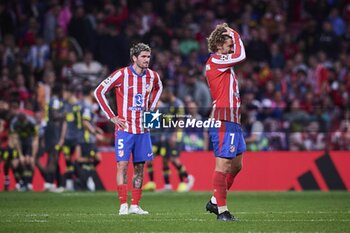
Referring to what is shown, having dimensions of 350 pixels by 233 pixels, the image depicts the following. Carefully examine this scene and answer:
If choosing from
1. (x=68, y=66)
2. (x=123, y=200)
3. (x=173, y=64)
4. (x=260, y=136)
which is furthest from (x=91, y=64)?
(x=123, y=200)

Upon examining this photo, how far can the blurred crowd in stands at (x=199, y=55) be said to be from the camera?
23469 millimetres

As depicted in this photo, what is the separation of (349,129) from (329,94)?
2.61 m

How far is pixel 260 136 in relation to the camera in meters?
23.0

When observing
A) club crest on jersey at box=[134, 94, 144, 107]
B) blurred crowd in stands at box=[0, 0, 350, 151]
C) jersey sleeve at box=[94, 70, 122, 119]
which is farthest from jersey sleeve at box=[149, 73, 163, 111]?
blurred crowd in stands at box=[0, 0, 350, 151]

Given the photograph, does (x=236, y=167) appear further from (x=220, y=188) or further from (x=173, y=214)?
(x=173, y=214)

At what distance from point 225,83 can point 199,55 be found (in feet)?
48.3

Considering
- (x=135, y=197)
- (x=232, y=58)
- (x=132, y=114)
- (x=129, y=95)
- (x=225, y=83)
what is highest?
(x=232, y=58)

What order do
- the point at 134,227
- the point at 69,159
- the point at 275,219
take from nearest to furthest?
the point at 134,227 < the point at 275,219 < the point at 69,159

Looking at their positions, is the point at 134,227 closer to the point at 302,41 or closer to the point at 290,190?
the point at 290,190

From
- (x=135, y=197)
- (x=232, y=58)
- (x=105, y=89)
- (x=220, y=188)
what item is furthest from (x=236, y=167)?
(x=105, y=89)

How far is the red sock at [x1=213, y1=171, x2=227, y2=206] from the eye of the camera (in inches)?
486

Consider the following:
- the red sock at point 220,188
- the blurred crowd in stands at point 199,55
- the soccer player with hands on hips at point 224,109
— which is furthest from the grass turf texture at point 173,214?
the blurred crowd in stands at point 199,55

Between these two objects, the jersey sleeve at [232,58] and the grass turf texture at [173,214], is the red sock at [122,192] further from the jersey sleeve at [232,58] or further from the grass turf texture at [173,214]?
the jersey sleeve at [232,58]

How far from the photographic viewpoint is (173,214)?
1391 centimetres
